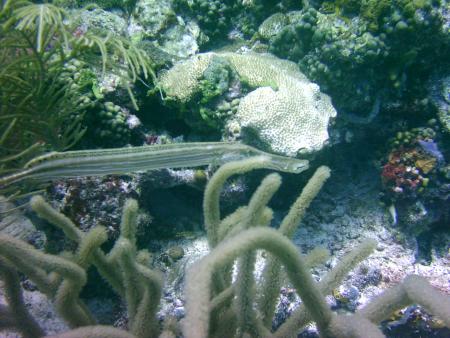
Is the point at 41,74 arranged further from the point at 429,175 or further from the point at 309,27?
the point at 429,175

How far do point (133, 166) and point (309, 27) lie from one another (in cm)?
394

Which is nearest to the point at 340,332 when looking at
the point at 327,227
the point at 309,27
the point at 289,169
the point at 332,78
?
the point at 289,169

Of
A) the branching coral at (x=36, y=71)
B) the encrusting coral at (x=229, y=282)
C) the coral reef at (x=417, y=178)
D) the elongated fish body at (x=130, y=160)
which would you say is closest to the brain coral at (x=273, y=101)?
the elongated fish body at (x=130, y=160)

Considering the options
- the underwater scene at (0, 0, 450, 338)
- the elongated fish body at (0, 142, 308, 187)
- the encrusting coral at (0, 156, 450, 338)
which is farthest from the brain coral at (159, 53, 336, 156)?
the encrusting coral at (0, 156, 450, 338)

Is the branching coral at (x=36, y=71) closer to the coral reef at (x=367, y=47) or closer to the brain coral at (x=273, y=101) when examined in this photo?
the brain coral at (x=273, y=101)

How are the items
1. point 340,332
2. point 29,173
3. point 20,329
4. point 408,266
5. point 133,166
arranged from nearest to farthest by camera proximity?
point 340,332, point 20,329, point 29,173, point 133,166, point 408,266

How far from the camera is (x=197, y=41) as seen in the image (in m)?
7.01

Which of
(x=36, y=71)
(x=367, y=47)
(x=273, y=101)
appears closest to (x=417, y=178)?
(x=367, y=47)

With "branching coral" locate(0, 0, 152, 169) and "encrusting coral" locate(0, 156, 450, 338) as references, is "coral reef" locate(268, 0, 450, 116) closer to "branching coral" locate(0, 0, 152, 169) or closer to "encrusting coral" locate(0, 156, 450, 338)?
"branching coral" locate(0, 0, 152, 169)

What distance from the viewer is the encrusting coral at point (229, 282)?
7.50 ft

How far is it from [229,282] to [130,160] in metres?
1.99

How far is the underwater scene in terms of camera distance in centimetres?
323

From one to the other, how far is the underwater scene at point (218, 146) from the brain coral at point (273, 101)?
0.10 feet

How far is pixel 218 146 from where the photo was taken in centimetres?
468
